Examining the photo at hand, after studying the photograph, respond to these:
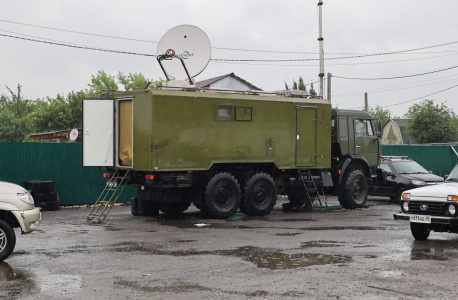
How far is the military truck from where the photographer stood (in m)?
14.6

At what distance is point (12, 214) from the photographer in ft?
31.1

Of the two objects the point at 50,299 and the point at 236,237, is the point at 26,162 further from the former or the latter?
the point at 50,299

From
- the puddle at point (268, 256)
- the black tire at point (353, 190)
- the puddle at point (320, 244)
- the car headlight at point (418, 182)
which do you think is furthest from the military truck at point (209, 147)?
the puddle at point (320, 244)

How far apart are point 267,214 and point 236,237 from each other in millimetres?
4985

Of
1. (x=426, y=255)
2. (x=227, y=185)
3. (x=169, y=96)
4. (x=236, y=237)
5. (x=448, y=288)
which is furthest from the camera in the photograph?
(x=227, y=185)

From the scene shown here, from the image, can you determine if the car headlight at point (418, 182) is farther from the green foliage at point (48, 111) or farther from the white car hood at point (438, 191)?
the green foliage at point (48, 111)

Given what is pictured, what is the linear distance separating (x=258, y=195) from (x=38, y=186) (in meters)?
6.73

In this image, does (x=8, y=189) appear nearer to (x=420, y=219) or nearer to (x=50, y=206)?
(x=420, y=219)

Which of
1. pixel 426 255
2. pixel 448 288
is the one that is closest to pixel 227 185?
pixel 426 255

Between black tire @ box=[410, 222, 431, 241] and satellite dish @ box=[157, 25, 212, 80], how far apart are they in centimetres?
811

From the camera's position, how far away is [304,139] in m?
17.1

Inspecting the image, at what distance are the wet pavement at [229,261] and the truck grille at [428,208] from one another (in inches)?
24.0

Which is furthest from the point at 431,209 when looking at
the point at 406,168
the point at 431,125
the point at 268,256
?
the point at 431,125

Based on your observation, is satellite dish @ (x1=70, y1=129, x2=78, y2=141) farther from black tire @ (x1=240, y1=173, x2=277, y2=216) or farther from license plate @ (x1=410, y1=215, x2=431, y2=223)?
license plate @ (x1=410, y1=215, x2=431, y2=223)
